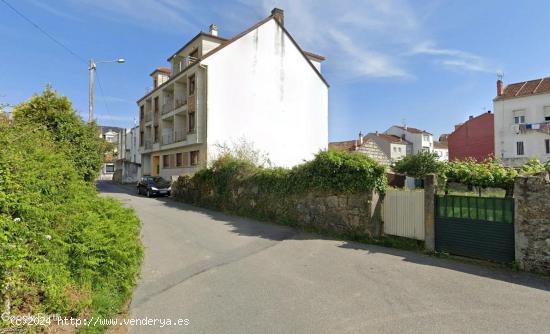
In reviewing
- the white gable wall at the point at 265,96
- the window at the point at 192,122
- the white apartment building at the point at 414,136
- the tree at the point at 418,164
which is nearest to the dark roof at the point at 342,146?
the white gable wall at the point at 265,96

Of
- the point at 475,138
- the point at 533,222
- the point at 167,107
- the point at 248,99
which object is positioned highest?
the point at 167,107

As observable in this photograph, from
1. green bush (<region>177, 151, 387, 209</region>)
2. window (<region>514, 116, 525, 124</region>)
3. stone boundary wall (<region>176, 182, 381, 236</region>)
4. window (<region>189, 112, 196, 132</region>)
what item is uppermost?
window (<region>514, 116, 525, 124</region>)

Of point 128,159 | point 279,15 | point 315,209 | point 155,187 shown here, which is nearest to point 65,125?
point 315,209

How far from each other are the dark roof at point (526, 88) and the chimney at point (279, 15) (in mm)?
27546

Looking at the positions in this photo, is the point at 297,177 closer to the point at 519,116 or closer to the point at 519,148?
the point at 519,148

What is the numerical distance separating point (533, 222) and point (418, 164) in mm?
21870

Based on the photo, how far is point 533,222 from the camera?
7.30 metres

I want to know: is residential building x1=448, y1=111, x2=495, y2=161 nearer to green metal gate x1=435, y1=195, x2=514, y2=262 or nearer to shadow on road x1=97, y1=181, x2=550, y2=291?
shadow on road x1=97, y1=181, x2=550, y2=291

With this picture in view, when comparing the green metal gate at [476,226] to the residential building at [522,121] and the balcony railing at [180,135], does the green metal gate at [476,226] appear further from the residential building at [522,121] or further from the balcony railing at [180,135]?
the residential building at [522,121]

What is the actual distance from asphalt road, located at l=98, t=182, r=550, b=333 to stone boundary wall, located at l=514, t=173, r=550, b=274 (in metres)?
0.45

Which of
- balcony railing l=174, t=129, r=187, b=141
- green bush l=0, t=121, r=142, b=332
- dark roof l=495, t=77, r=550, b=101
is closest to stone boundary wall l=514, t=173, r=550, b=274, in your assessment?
green bush l=0, t=121, r=142, b=332

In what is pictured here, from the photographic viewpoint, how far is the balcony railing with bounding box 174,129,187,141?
95.4 ft

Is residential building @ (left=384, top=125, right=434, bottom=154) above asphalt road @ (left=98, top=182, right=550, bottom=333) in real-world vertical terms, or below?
above

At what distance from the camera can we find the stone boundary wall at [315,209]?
10711 millimetres
